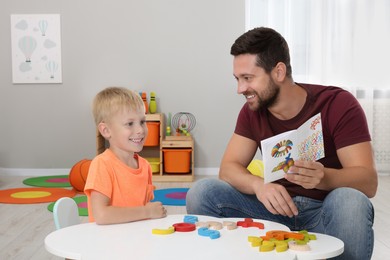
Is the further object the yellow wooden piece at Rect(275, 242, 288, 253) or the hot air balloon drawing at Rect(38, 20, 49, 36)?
the hot air balloon drawing at Rect(38, 20, 49, 36)

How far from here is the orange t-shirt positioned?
175cm

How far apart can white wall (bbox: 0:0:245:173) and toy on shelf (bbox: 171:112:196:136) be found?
0.17 ft

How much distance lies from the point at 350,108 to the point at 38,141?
353 centimetres

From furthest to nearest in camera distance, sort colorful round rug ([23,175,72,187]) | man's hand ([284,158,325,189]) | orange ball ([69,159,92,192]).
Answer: colorful round rug ([23,175,72,187]), orange ball ([69,159,92,192]), man's hand ([284,158,325,189])

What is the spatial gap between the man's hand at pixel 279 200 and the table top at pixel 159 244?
101mm

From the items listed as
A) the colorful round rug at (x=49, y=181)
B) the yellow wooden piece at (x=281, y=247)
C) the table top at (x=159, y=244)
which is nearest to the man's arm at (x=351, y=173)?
the table top at (x=159, y=244)

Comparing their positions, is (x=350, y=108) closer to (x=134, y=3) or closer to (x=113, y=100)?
(x=113, y=100)

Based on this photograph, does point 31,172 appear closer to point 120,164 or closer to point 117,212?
point 120,164

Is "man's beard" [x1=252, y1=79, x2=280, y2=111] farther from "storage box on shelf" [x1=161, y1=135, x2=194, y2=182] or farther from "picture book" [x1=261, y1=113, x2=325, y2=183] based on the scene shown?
"storage box on shelf" [x1=161, y1=135, x2=194, y2=182]

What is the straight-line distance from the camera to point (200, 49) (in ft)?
16.0

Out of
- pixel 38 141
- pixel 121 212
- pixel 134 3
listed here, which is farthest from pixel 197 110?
pixel 121 212

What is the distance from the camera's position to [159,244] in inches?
56.6

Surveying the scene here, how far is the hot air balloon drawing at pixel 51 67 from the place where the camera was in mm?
4852

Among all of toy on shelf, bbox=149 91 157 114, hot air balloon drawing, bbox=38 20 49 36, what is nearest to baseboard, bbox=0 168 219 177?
toy on shelf, bbox=149 91 157 114
